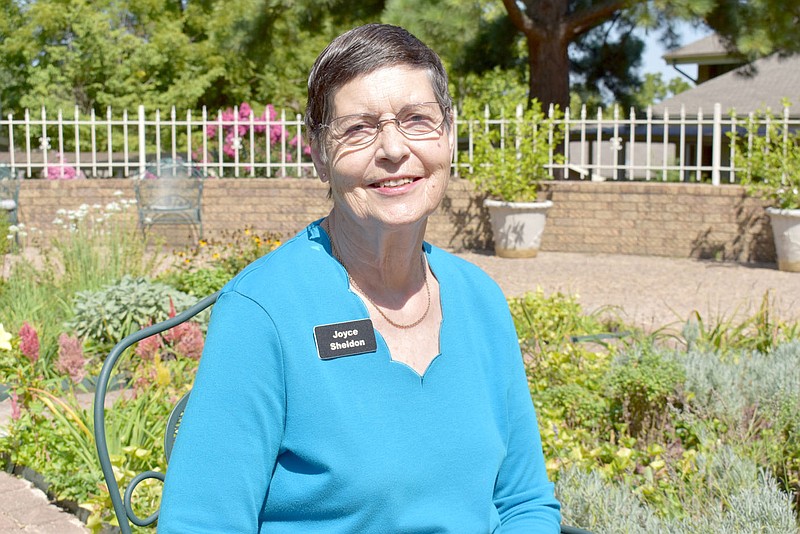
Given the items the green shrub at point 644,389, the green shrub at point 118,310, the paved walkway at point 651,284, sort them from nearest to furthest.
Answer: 1. the green shrub at point 644,389
2. the green shrub at point 118,310
3. the paved walkway at point 651,284

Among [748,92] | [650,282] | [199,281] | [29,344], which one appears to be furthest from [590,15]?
[748,92]

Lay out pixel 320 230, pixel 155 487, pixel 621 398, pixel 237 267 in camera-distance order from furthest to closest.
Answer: pixel 237 267, pixel 621 398, pixel 155 487, pixel 320 230

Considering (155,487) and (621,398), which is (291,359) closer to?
(155,487)

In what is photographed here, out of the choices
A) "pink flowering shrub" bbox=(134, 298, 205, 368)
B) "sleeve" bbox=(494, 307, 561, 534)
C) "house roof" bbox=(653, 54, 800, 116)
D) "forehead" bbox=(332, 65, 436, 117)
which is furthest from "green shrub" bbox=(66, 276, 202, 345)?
"house roof" bbox=(653, 54, 800, 116)

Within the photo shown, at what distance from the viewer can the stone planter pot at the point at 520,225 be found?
12016 mm

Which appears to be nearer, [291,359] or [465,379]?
[291,359]

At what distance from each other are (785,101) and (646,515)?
9271 mm

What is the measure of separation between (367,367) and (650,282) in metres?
8.61

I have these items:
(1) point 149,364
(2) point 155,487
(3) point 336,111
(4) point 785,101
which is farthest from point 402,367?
(4) point 785,101

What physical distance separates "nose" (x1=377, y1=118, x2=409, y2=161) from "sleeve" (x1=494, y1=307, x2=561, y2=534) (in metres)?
0.43

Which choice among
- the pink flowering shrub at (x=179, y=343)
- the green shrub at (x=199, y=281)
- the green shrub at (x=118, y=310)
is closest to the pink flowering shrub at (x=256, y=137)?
the green shrub at (x=199, y=281)

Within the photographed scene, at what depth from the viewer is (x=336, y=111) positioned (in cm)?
191

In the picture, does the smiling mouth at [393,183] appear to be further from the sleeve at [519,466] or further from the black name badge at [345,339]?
the sleeve at [519,466]

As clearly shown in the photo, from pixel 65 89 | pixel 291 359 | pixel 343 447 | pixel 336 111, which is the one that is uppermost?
pixel 65 89
